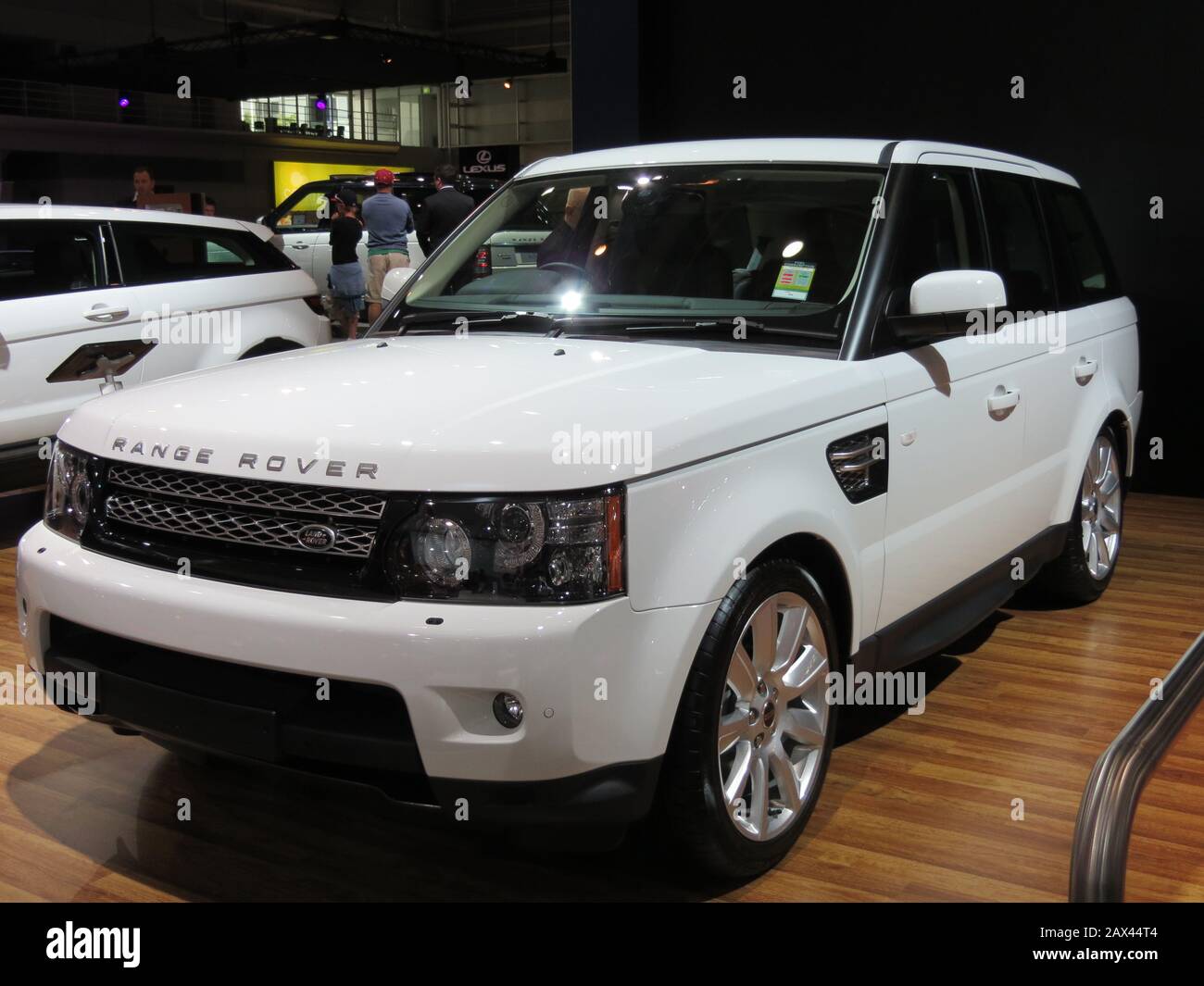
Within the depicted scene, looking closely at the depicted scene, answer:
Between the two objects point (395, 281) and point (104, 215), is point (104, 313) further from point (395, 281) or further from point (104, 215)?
point (395, 281)

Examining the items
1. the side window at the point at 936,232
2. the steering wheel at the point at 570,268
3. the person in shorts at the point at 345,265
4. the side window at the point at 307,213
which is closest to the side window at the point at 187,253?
the steering wheel at the point at 570,268

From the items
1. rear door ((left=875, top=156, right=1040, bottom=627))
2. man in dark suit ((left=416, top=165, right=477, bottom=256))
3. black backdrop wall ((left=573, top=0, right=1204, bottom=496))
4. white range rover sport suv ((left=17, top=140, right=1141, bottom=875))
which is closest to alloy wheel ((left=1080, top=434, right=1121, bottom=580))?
rear door ((left=875, top=156, right=1040, bottom=627))

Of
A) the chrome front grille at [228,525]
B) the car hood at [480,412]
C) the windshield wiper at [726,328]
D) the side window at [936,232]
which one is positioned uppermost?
the side window at [936,232]

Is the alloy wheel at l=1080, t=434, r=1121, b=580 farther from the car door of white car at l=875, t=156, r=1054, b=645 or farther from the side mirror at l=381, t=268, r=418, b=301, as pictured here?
the side mirror at l=381, t=268, r=418, b=301

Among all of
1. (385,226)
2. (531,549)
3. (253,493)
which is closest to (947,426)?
(531,549)

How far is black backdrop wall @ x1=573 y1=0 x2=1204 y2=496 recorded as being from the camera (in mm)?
7113

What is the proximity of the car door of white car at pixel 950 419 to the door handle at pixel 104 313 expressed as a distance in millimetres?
4361

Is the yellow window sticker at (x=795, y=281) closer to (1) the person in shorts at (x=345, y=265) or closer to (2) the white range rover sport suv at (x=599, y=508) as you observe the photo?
(2) the white range rover sport suv at (x=599, y=508)

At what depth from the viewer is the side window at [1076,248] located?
454 cm

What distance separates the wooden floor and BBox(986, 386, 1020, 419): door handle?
3.14 feet

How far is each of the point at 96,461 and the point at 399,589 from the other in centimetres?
92

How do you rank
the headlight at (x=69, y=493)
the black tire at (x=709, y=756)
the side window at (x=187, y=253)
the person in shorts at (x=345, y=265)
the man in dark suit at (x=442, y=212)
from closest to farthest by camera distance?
1. the black tire at (x=709, y=756)
2. the headlight at (x=69, y=493)
3. the side window at (x=187, y=253)
4. the man in dark suit at (x=442, y=212)
5. the person in shorts at (x=345, y=265)

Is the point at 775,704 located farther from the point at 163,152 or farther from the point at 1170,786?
the point at 163,152

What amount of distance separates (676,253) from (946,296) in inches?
32.0
